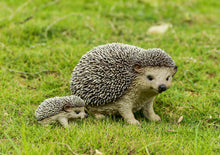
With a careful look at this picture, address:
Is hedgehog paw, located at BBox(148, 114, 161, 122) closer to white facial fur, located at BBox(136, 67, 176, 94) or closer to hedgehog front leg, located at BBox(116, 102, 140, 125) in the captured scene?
hedgehog front leg, located at BBox(116, 102, 140, 125)

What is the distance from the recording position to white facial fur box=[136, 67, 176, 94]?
187 inches

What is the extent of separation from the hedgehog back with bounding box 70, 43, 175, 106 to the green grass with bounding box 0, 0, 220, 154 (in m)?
0.49

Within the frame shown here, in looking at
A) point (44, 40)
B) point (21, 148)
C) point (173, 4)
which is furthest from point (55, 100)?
point (173, 4)

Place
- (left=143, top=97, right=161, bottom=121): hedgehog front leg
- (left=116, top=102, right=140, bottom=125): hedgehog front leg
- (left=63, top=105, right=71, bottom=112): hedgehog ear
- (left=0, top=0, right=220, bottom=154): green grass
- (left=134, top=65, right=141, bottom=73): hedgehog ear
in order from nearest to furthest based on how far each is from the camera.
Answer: (left=0, top=0, right=220, bottom=154): green grass < (left=134, top=65, right=141, bottom=73): hedgehog ear < (left=63, top=105, right=71, bottom=112): hedgehog ear < (left=116, top=102, right=140, bottom=125): hedgehog front leg < (left=143, top=97, right=161, bottom=121): hedgehog front leg

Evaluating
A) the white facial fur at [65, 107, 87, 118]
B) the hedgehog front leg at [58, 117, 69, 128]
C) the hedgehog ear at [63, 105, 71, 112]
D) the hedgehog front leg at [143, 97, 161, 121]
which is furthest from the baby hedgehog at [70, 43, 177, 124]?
the hedgehog front leg at [58, 117, 69, 128]

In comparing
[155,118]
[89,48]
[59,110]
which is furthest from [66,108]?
[89,48]

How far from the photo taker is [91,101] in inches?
208

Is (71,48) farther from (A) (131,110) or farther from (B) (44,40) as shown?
(A) (131,110)

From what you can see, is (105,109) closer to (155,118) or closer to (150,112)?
(150,112)

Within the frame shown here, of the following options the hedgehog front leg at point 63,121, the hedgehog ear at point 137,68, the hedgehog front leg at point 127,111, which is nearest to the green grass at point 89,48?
the hedgehog front leg at point 63,121

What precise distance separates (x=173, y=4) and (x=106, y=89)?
6.92 meters

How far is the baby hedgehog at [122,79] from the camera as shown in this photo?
480cm

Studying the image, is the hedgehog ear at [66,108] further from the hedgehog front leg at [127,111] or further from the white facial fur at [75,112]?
the hedgehog front leg at [127,111]

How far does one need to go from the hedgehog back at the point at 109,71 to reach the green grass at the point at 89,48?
49 centimetres
